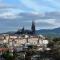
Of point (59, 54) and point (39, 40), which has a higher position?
point (59, 54)

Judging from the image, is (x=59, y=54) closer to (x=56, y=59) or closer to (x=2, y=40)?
(x=56, y=59)

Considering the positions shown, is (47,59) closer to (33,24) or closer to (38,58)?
(38,58)

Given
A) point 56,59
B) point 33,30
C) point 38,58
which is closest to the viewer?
point 56,59

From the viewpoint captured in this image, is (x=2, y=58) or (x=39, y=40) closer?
(x=2, y=58)

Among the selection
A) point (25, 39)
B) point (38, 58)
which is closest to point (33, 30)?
point (25, 39)

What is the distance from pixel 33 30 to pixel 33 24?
1.71m

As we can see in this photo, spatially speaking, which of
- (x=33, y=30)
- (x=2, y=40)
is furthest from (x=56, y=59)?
(x=33, y=30)

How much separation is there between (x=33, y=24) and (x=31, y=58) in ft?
225

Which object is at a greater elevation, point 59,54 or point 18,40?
point 59,54

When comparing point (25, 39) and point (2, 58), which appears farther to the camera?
point (25, 39)

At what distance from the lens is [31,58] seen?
37562 mm

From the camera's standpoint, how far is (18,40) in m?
87.9

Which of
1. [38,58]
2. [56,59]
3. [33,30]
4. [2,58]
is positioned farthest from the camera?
[33,30]

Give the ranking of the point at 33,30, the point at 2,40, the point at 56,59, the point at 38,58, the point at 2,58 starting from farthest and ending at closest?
the point at 33,30 → the point at 2,40 → the point at 2,58 → the point at 38,58 → the point at 56,59
